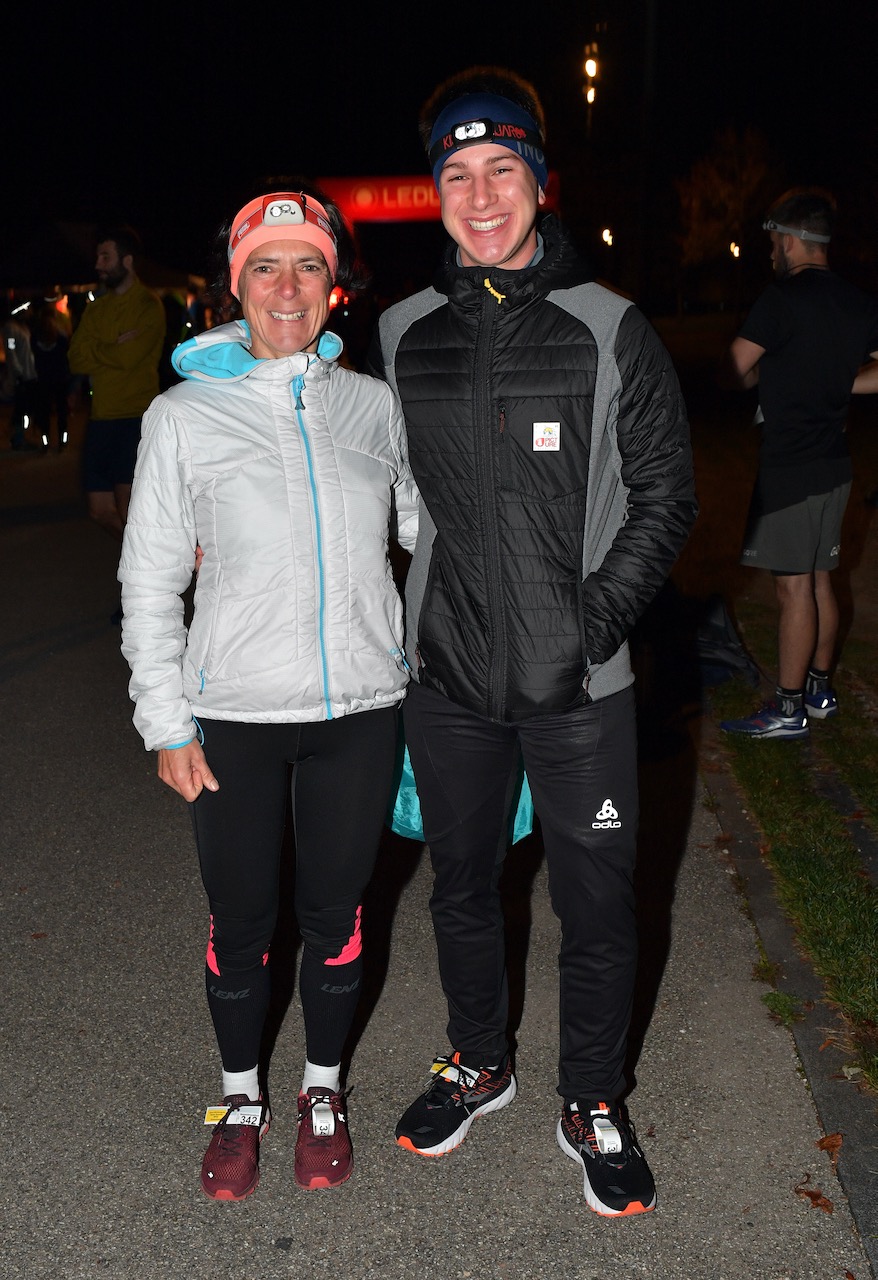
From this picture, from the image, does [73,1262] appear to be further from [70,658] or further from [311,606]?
[70,658]

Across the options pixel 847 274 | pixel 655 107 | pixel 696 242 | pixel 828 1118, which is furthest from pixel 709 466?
pixel 696 242

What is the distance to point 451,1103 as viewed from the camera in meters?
3.05

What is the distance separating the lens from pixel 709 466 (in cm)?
1476

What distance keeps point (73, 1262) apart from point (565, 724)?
1565mm

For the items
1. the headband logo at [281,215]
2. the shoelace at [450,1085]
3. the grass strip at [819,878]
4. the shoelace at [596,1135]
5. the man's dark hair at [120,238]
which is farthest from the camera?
the man's dark hair at [120,238]

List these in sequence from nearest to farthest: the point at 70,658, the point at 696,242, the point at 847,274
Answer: the point at 70,658, the point at 847,274, the point at 696,242

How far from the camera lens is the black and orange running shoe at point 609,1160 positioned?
275cm

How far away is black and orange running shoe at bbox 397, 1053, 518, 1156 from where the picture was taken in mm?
2988

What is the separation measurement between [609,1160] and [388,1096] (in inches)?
26.3

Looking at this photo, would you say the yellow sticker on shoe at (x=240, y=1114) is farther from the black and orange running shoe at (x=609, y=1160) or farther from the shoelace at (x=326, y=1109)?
the black and orange running shoe at (x=609, y=1160)

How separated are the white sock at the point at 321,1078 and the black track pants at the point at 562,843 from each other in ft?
1.18

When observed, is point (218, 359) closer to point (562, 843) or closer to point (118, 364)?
point (562, 843)

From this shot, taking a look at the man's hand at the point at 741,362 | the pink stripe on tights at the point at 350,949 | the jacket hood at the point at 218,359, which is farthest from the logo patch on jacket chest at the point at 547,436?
the man's hand at the point at 741,362

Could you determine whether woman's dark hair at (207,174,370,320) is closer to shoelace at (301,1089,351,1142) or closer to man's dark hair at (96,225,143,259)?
shoelace at (301,1089,351,1142)
